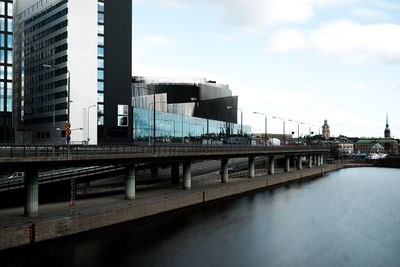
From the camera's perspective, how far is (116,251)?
31.6 metres

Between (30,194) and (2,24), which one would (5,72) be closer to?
(2,24)

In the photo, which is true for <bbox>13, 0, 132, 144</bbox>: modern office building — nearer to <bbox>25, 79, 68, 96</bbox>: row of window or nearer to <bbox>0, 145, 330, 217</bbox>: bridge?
<bbox>25, 79, 68, 96</bbox>: row of window

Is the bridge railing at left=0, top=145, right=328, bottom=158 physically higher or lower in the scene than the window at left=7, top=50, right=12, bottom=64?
lower

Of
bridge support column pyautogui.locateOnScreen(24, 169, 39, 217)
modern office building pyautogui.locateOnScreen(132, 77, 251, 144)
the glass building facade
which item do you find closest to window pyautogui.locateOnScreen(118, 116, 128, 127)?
modern office building pyautogui.locateOnScreen(132, 77, 251, 144)

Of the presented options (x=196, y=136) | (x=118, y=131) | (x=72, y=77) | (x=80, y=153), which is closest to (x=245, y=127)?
(x=196, y=136)

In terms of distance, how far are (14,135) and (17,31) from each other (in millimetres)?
31695

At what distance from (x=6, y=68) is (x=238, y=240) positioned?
4092 inches

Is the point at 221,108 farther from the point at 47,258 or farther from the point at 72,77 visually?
the point at 47,258

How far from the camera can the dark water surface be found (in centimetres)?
3005

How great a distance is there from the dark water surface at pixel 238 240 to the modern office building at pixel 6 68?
87086 mm

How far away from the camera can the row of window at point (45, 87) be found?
295 feet

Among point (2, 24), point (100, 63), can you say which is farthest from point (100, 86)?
point (2, 24)

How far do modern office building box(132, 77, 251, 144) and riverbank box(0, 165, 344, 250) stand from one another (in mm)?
49195

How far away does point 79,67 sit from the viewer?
8788 centimetres
